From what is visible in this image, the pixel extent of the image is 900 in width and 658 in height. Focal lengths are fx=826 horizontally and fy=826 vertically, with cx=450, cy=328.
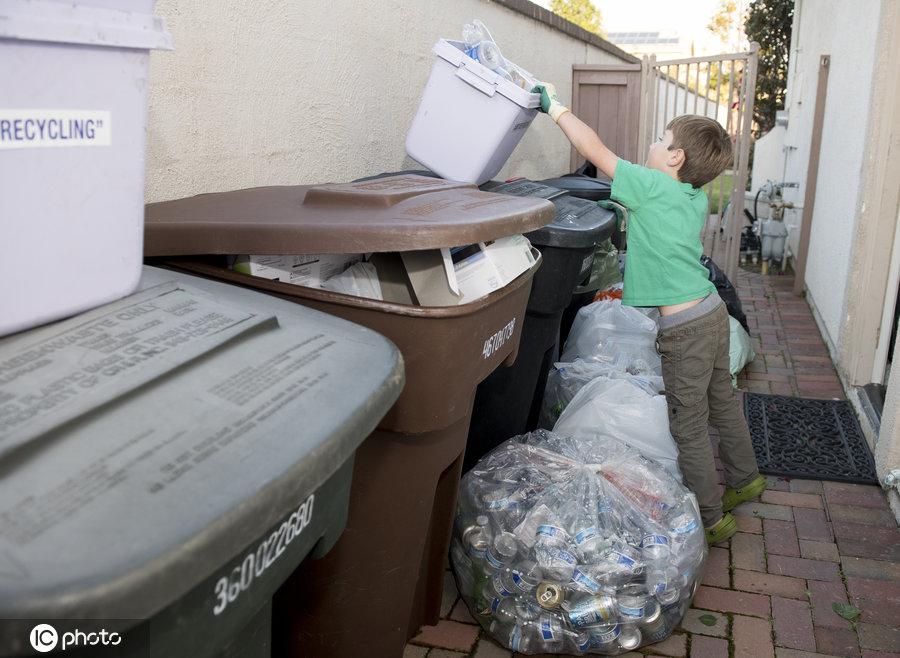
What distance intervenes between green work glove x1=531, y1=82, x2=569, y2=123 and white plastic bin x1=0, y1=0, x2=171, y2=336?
6.57ft

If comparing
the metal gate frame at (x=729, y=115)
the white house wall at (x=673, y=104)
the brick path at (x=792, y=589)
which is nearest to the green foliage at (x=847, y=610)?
the brick path at (x=792, y=589)

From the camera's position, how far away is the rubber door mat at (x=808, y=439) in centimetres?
379

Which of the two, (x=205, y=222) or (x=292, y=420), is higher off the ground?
(x=205, y=222)

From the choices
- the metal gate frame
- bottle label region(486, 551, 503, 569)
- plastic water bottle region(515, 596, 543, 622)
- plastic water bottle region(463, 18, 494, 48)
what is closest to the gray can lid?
plastic water bottle region(463, 18, 494, 48)

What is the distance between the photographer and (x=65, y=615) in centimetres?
83

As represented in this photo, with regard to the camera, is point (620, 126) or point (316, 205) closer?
point (316, 205)

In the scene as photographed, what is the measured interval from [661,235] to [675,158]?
0.30m

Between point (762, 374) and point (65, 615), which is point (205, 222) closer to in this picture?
point (65, 615)

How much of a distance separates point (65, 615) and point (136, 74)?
1.05 meters

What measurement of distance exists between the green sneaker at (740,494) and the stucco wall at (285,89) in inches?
84.6

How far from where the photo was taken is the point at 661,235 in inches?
122

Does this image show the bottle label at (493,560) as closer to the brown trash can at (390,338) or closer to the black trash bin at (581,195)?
the brown trash can at (390,338)

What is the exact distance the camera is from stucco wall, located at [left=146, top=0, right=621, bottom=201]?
8.68 feet

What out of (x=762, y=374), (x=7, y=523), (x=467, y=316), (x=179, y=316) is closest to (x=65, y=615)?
(x=7, y=523)
